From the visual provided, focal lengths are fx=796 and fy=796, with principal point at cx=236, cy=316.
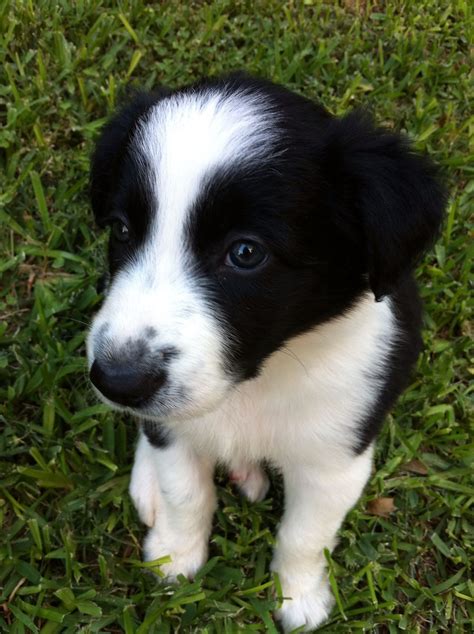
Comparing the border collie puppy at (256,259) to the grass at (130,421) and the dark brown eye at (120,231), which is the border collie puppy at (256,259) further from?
the grass at (130,421)

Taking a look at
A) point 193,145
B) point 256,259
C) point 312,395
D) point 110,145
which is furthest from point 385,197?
point 110,145

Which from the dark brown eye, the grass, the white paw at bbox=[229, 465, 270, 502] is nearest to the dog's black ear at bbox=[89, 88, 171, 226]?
the dark brown eye

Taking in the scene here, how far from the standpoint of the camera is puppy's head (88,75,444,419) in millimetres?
1873

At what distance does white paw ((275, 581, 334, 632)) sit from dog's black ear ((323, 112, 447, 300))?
1.27 meters

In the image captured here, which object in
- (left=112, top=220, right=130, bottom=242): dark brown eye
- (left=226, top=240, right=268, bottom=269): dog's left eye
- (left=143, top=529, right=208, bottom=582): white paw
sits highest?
(left=226, top=240, right=268, bottom=269): dog's left eye

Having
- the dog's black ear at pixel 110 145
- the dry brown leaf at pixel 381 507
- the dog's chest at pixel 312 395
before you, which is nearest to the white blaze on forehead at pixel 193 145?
the dog's black ear at pixel 110 145

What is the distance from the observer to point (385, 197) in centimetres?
195

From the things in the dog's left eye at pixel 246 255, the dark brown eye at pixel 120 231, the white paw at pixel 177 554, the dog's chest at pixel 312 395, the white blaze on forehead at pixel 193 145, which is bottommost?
the white paw at pixel 177 554

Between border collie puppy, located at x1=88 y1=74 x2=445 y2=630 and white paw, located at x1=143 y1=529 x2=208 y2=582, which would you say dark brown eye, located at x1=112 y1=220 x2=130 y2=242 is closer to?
border collie puppy, located at x1=88 y1=74 x2=445 y2=630

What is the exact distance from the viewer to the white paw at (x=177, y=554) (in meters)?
2.84

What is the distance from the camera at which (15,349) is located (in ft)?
10.5

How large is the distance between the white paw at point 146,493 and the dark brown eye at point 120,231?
1.09m

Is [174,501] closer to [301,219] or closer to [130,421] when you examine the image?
[130,421]

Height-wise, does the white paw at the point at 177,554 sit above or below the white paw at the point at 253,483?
below
